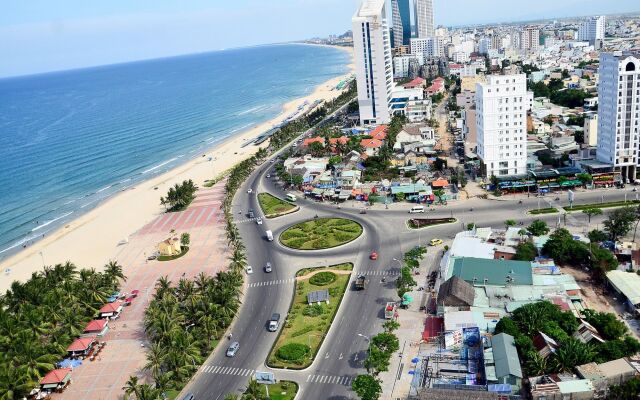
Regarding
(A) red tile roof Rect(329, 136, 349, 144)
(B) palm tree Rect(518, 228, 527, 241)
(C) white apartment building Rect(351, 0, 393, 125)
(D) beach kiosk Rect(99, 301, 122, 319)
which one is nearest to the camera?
(D) beach kiosk Rect(99, 301, 122, 319)

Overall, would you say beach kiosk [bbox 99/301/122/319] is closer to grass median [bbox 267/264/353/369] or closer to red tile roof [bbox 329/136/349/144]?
grass median [bbox 267/264/353/369]

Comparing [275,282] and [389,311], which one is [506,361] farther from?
[275,282]

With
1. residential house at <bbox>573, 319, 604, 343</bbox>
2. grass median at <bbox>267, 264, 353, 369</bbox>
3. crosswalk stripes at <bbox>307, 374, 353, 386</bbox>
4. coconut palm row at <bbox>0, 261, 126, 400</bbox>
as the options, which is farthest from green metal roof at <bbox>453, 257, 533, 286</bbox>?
coconut palm row at <bbox>0, 261, 126, 400</bbox>

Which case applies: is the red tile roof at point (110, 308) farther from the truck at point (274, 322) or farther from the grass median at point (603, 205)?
the grass median at point (603, 205)

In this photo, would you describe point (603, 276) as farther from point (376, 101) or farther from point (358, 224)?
point (376, 101)

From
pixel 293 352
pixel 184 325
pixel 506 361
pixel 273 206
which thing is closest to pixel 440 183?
pixel 273 206

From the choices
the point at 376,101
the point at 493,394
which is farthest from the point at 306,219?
the point at 376,101
